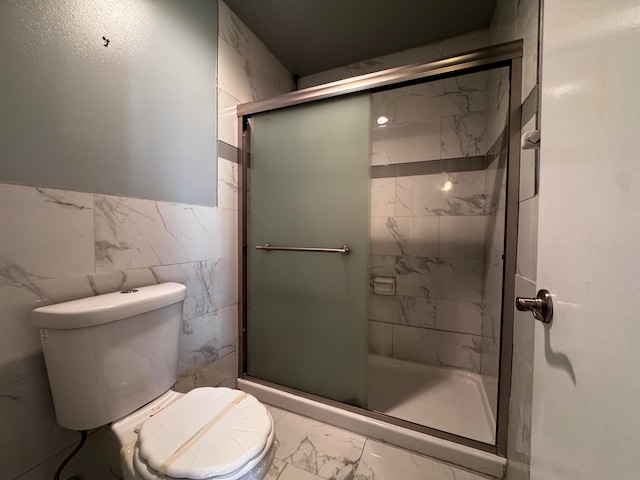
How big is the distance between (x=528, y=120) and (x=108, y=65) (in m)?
1.53

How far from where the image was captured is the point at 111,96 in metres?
0.89

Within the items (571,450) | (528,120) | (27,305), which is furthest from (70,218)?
(528,120)

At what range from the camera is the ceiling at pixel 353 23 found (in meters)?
1.36

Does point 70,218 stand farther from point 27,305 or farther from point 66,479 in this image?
point 66,479

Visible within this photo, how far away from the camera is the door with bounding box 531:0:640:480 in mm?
288

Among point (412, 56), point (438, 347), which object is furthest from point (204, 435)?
point (412, 56)

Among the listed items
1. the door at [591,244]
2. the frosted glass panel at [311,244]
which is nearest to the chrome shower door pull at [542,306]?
the door at [591,244]

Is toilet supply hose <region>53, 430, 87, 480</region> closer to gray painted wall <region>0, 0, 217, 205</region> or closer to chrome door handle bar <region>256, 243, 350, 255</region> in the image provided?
gray painted wall <region>0, 0, 217, 205</region>

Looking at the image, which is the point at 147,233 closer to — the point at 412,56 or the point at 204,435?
the point at 204,435

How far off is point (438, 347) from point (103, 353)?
6.18ft

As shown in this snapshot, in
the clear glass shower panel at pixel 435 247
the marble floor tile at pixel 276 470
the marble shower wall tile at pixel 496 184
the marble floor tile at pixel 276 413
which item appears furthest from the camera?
the clear glass shower panel at pixel 435 247

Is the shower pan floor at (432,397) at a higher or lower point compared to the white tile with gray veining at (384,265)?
lower

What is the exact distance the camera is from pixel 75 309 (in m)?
0.68

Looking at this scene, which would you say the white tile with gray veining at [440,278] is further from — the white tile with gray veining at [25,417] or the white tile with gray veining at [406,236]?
the white tile with gray veining at [25,417]
